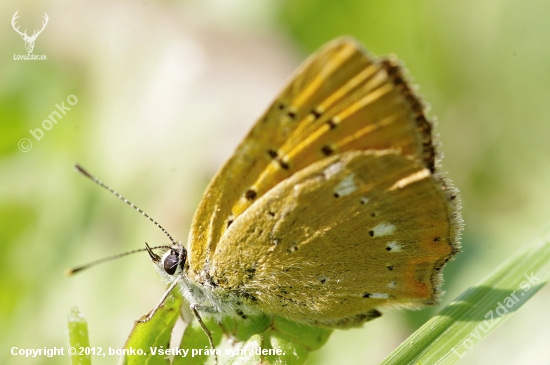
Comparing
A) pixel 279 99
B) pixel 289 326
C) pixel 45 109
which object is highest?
pixel 45 109

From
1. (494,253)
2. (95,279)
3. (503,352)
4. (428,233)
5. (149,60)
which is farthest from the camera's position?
(149,60)

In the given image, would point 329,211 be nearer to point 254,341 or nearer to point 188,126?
point 254,341

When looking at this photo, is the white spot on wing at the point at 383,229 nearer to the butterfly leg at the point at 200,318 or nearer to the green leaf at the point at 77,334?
the butterfly leg at the point at 200,318

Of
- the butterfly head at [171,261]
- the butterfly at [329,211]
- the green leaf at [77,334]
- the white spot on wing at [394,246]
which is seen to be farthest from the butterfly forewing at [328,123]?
the green leaf at [77,334]

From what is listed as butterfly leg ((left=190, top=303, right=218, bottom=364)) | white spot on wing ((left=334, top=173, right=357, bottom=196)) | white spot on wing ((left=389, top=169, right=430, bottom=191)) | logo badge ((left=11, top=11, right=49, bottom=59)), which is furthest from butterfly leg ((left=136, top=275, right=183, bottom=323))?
logo badge ((left=11, top=11, right=49, bottom=59))

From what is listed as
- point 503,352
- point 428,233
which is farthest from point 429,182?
point 503,352

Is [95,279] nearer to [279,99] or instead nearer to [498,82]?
[279,99]

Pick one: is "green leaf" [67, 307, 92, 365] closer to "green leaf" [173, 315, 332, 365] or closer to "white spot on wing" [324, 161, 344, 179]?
"green leaf" [173, 315, 332, 365]
